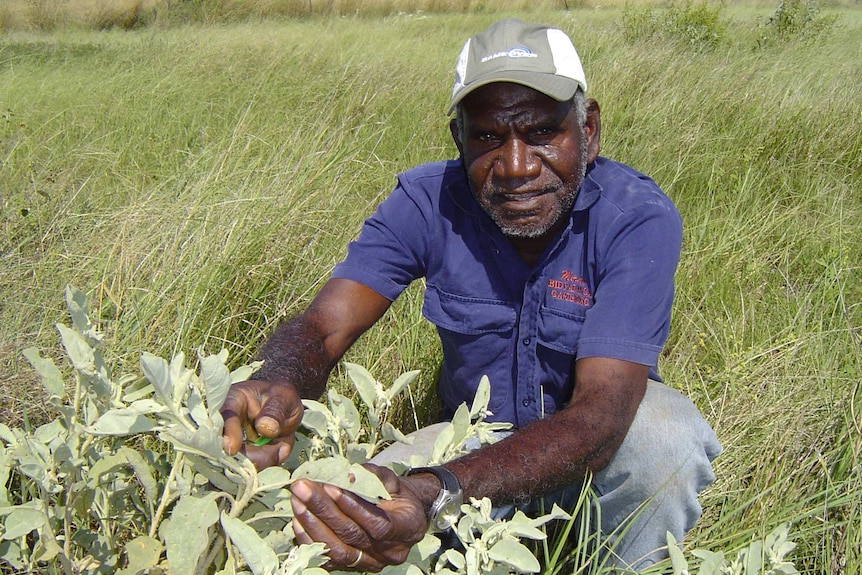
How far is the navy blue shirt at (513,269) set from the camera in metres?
1.71

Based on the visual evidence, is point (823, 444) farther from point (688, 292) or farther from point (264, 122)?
point (264, 122)

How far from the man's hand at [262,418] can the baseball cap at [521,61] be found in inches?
33.1

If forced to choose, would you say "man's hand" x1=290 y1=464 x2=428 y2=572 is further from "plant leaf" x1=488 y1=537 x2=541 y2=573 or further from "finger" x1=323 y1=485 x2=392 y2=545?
"plant leaf" x1=488 y1=537 x2=541 y2=573

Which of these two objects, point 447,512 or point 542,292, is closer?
point 447,512

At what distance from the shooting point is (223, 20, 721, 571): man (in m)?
1.55

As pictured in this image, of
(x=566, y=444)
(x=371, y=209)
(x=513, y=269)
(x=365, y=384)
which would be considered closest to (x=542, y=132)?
(x=513, y=269)

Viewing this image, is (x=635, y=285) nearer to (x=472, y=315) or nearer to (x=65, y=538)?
(x=472, y=315)

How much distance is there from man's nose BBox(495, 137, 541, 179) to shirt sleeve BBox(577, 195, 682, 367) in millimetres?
214

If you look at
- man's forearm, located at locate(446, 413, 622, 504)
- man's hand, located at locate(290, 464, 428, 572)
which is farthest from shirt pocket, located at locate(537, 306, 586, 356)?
man's hand, located at locate(290, 464, 428, 572)

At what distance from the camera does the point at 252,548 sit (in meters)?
0.80

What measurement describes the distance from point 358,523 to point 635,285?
0.88 metres

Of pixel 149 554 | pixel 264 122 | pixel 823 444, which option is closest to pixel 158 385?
pixel 149 554

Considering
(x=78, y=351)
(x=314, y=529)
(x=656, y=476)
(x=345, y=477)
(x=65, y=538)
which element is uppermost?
(x=78, y=351)

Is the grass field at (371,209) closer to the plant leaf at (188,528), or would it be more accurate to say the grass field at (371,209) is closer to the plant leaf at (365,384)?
the plant leaf at (365,384)
